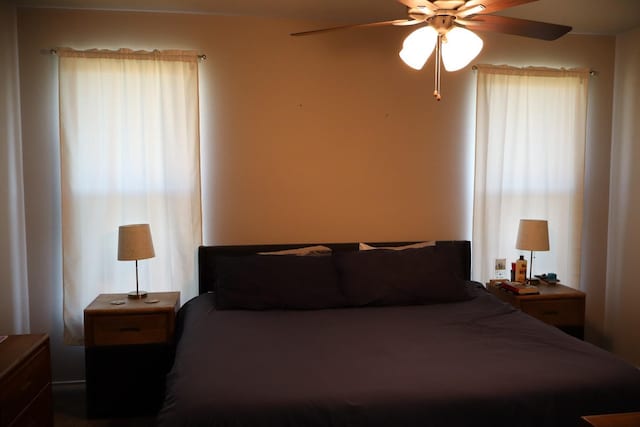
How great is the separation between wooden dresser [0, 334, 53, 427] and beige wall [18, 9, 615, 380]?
0.87 meters

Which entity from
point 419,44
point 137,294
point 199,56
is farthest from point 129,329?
point 419,44

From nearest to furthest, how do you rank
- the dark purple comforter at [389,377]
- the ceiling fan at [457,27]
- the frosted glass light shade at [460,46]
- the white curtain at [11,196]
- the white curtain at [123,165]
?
the dark purple comforter at [389,377]
the ceiling fan at [457,27]
the frosted glass light shade at [460,46]
the white curtain at [11,196]
the white curtain at [123,165]

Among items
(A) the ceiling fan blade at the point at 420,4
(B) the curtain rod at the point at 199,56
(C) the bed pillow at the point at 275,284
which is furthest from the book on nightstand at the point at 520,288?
(B) the curtain rod at the point at 199,56

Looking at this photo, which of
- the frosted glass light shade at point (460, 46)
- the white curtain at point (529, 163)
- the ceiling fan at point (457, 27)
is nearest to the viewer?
the ceiling fan at point (457, 27)

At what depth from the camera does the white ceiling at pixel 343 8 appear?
2.89 metres

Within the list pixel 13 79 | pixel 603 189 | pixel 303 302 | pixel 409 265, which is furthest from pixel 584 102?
pixel 13 79

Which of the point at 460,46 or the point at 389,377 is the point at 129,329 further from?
the point at 460,46

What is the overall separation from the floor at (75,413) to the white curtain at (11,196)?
0.50m

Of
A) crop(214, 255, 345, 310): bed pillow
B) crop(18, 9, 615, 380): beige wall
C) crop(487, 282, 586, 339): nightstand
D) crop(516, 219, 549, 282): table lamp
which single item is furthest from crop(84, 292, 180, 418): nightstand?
crop(516, 219, 549, 282): table lamp

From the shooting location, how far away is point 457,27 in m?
1.83

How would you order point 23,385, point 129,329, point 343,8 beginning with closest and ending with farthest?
point 23,385, point 129,329, point 343,8

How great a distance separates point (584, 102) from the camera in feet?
11.3

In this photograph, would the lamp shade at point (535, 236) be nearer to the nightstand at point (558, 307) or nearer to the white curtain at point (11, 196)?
the nightstand at point (558, 307)

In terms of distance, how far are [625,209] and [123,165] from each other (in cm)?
378
